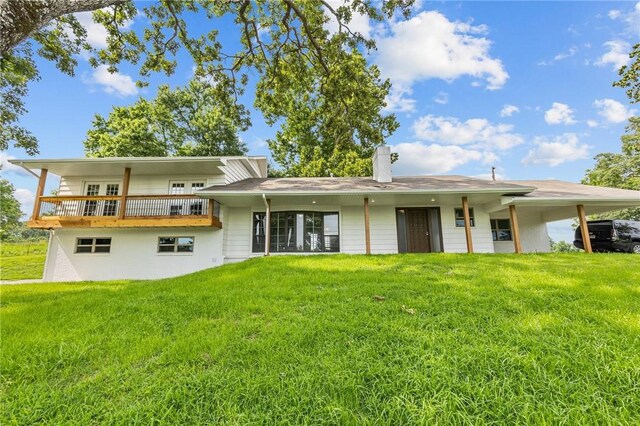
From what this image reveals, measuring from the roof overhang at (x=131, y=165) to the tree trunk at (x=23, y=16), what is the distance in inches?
292

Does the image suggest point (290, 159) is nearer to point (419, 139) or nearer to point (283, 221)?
point (419, 139)

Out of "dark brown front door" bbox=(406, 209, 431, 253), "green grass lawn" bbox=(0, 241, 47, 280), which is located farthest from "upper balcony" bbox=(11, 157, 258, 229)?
"dark brown front door" bbox=(406, 209, 431, 253)

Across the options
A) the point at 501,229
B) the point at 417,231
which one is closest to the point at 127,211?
the point at 417,231

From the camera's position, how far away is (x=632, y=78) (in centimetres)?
1012

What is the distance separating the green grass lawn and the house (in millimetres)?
7464

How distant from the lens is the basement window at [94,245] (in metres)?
11.3

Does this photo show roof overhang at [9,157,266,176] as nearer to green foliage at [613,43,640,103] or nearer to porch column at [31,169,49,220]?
porch column at [31,169,49,220]

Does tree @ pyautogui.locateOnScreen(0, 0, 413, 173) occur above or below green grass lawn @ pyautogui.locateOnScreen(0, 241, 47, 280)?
above

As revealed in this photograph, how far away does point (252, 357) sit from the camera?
8.50 feet

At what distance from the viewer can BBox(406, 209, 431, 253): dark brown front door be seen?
11773 mm

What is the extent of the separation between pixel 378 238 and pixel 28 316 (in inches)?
409

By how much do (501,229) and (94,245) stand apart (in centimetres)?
1855

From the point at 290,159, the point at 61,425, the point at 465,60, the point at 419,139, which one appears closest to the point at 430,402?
the point at 61,425

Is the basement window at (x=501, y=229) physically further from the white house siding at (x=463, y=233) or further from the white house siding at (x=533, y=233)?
the white house siding at (x=463, y=233)
